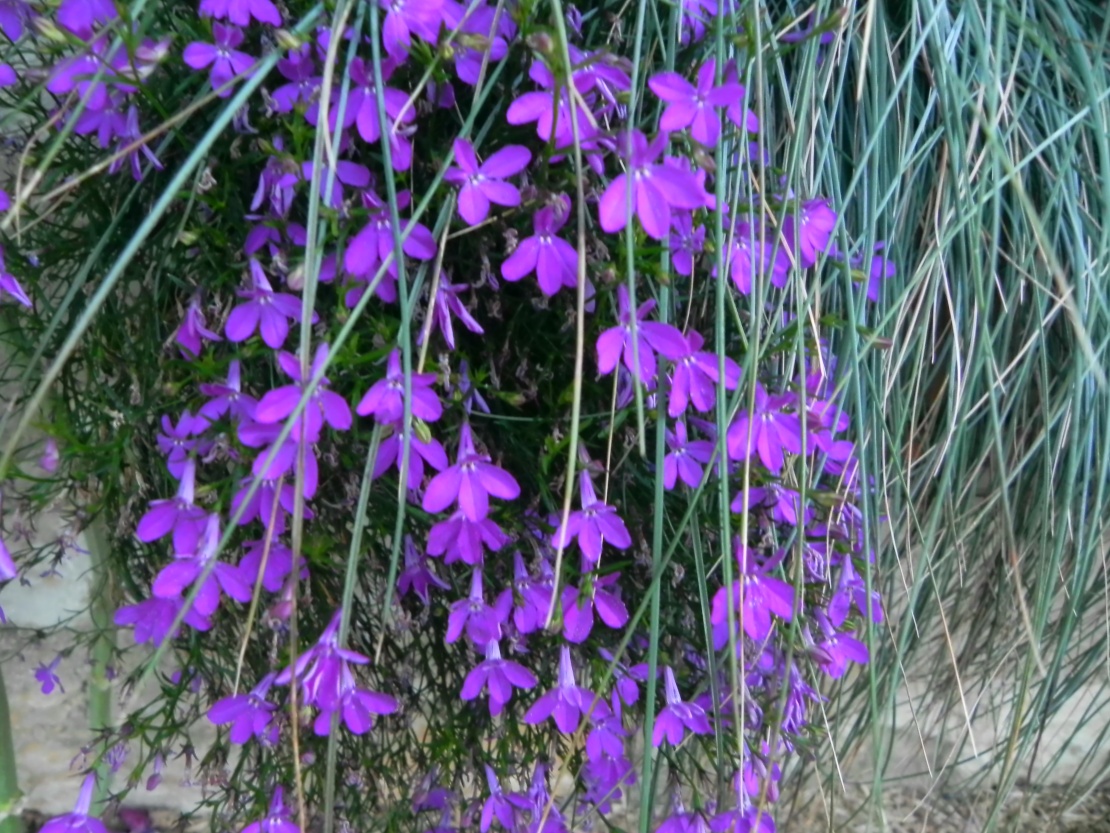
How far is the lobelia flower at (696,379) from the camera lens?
1.68 ft

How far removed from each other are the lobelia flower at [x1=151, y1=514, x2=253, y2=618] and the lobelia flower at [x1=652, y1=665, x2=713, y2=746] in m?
0.29

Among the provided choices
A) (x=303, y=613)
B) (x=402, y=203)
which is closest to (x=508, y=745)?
(x=303, y=613)

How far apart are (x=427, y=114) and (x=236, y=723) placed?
16.0 inches

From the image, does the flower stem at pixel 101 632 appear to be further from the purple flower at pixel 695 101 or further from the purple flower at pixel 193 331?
the purple flower at pixel 695 101

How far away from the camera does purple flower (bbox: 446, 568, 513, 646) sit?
56 cm

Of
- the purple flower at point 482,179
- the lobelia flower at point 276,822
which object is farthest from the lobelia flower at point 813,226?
the lobelia flower at point 276,822

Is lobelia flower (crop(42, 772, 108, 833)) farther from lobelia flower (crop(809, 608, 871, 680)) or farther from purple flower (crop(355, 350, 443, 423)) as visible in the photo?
lobelia flower (crop(809, 608, 871, 680))

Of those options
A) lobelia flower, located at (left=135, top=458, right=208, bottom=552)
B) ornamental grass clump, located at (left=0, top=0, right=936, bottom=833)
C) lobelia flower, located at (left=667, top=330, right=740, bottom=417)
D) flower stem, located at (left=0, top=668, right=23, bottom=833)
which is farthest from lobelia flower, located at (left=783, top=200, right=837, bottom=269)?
flower stem, located at (left=0, top=668, right=23, bottom=833)

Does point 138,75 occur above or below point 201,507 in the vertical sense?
above

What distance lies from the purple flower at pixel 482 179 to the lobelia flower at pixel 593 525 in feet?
0.57

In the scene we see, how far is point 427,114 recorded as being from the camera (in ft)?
1.73

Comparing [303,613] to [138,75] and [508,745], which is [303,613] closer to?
[508,745]

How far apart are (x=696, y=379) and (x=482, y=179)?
0.55 ft

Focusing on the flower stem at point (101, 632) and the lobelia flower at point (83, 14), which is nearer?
the lobelia flower at point (83, 14)
